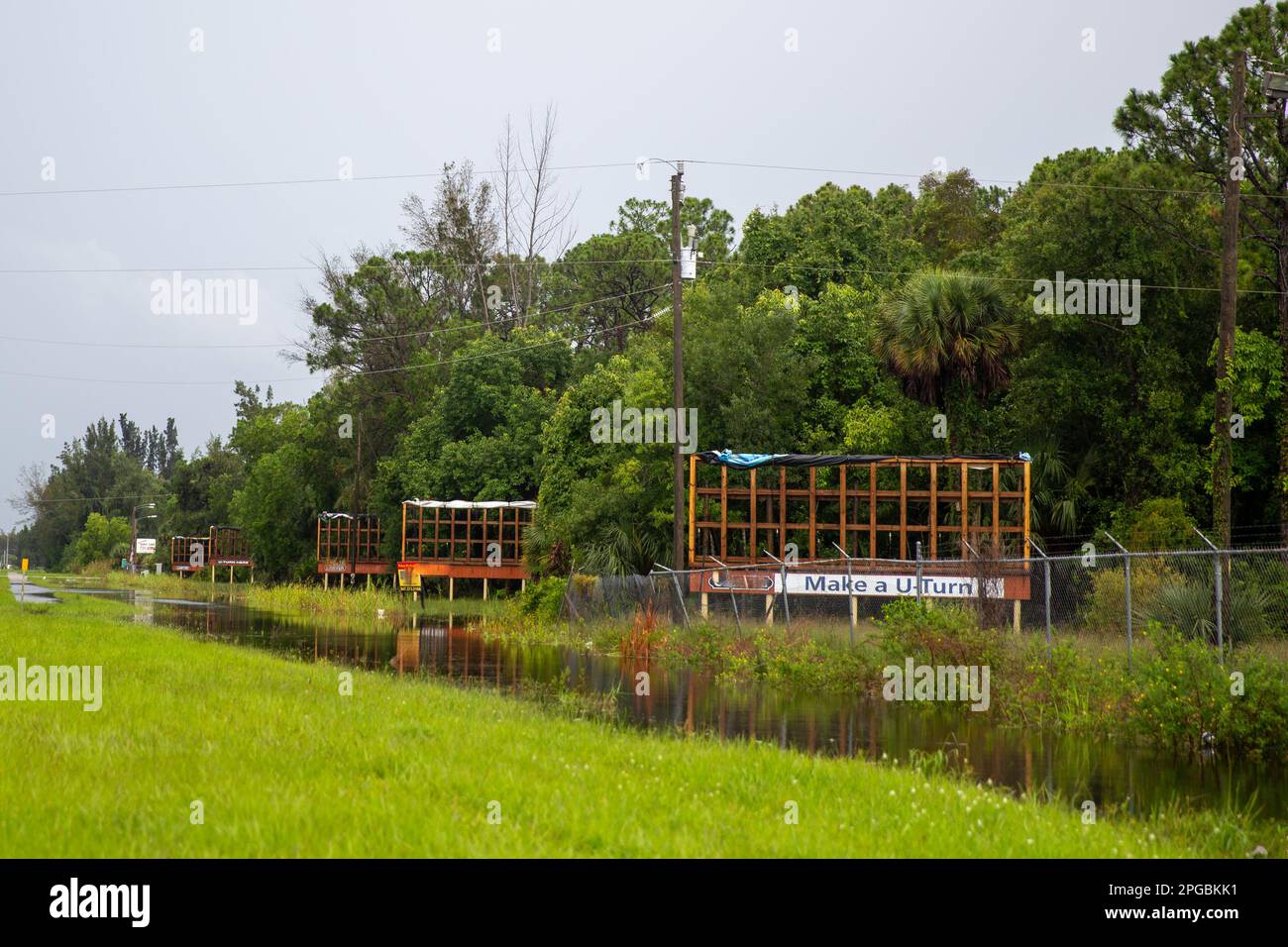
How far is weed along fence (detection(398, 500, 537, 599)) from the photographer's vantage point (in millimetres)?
52562

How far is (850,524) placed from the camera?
33.0 metres

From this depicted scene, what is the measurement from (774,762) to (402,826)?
4426 millimetres

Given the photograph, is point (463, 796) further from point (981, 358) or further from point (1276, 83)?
point (981, 358)
